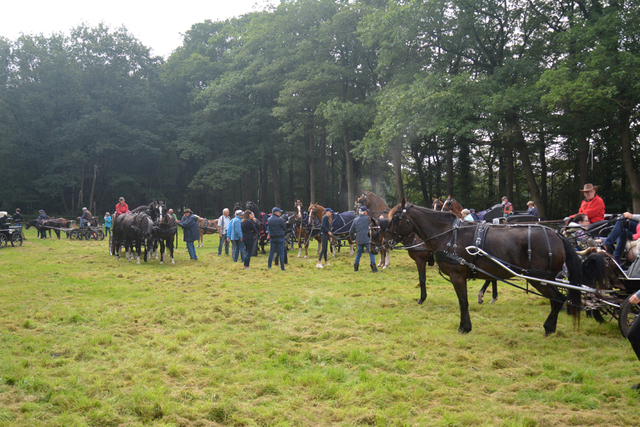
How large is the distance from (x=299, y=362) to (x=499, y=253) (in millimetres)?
3471

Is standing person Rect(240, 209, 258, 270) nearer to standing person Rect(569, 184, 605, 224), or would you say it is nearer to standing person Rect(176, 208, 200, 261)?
standing person Rect(176, 208, 200, 261)

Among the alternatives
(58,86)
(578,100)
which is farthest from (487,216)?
(58,86)

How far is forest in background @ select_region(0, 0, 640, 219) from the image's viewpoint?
19328 millimetres

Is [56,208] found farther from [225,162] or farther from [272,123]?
[272,123]

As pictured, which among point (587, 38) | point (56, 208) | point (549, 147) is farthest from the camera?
point (56, 208)

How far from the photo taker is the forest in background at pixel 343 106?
63.4ft

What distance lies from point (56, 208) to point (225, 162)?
19617 millimetres

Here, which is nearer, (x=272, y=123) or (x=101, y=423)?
(x=101, y=423)

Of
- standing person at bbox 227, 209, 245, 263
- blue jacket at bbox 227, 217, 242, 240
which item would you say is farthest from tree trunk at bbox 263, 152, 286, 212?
blue jacket at bbox 227, 217, 242, 240

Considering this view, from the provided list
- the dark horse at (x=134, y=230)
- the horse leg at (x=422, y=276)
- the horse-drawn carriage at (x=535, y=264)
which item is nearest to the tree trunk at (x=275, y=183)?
the dark horse at (x=134, y=230)

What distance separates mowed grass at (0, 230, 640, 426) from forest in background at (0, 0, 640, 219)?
1331cm

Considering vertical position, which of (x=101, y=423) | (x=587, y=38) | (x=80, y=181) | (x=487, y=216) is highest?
(x=587, y=38)

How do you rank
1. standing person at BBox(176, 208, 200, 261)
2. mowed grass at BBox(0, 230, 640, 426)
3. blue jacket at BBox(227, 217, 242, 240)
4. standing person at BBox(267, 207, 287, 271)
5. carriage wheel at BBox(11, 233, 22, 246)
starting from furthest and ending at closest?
carriage wheel at BBox(11, 233, 22, 246)
standing person at BBox(176, 208, 200, 261)
blue jacket at BBox(227, 217, 242, 240)
standing person at BBox(267, 207, 287, 271)
mowed grass at BBox(0, 230, 640, 426)

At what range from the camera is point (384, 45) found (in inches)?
918
